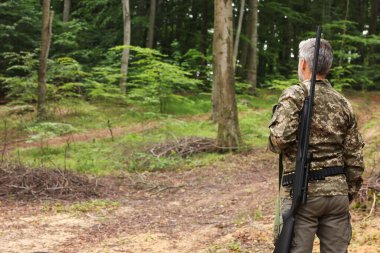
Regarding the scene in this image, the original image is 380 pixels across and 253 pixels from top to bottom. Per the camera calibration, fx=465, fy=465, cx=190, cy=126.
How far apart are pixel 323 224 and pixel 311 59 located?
3.82 ft

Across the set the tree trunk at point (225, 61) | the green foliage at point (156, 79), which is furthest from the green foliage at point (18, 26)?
the tree trunk at point (225, 61)

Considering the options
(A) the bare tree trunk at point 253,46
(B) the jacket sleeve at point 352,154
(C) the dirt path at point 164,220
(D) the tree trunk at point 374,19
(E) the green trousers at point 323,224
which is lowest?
(C) the dirt path at point 164,220

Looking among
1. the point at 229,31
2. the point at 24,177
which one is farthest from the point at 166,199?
the point at 229,31

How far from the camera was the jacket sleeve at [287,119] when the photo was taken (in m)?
3.16

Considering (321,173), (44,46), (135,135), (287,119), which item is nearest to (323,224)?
(321,173)

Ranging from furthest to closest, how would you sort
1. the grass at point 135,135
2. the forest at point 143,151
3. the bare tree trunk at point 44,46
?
the bare tree trunk at point 44,46
the grass at point 135,135
the forest at point 143,151

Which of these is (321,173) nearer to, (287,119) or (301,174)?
(301,174)

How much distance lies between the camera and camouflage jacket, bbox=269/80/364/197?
317 cm

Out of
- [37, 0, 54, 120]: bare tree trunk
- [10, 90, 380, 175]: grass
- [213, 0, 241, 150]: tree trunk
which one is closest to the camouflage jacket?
[10, 90, 380, 175]: grass

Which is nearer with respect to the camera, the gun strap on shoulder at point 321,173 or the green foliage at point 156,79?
the gun strap on shoulder at point 321,173

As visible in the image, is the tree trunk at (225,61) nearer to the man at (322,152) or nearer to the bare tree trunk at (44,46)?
the bare tree trunk at (44,46)

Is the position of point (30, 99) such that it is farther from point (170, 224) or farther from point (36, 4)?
point (170, 224)

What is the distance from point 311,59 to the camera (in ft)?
10.7

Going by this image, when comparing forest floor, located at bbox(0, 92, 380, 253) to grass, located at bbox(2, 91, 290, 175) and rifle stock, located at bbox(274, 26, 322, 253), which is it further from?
rifle stock, located at bbox(274, 26, 322, 253)
